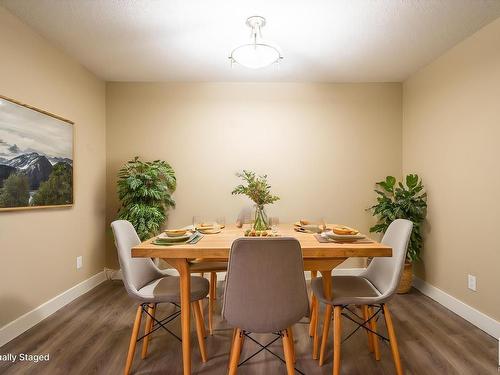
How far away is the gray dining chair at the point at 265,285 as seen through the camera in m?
1.35

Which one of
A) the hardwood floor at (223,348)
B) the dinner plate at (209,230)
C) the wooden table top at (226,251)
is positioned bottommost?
the hardwood floor at (223,348)

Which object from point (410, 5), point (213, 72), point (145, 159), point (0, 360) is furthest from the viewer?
point (145, 159)

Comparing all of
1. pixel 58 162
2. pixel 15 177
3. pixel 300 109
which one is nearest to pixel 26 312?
pixel 15 177

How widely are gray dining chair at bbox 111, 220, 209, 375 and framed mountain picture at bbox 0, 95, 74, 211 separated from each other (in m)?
1.04

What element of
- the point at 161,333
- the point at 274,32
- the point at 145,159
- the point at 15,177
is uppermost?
the point at 274,32

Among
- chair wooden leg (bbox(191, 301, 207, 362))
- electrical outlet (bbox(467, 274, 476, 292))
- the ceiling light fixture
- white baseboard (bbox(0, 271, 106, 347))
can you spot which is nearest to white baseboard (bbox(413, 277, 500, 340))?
electrical outlet (bbox(467, 274, 476, 292))

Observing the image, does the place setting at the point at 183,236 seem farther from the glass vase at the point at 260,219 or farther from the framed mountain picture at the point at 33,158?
the framed mountain picture at the point at 33,158

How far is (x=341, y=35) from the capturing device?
260 cm

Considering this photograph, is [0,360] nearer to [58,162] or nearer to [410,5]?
[58,162]

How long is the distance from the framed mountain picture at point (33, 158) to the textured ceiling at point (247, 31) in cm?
78

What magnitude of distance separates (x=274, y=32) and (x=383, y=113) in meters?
1.99

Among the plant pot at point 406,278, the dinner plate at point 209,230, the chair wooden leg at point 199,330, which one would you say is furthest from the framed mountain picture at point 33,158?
the plant pot at point 406,278

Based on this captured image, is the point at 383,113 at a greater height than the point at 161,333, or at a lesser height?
greater

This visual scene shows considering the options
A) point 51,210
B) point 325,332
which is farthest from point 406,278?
point 51,210
